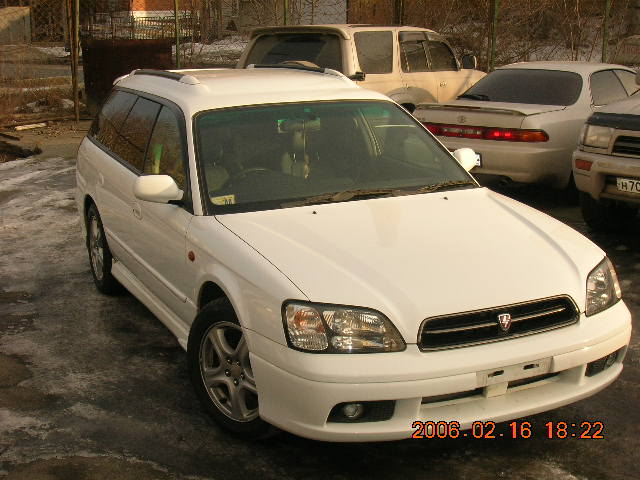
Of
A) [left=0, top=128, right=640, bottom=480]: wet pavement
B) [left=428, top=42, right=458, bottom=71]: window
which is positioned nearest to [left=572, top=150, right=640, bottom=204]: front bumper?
[left=0, top=128, right=640, bottom=480]: wet pavement

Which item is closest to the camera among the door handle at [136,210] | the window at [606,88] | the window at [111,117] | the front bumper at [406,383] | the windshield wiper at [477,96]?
the front bumper at [406,383]

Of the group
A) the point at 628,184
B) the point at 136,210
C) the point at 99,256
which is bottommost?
the point at 99,256

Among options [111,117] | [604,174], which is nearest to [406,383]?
[111,117]

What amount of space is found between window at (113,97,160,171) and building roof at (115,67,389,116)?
0.11 m

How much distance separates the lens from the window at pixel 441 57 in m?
11.7

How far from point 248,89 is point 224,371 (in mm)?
1785

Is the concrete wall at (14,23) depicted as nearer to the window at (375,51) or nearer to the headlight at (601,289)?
the window at (375,51)

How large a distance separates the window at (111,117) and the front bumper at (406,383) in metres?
2.80

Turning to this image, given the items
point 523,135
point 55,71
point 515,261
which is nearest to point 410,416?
point 515,261

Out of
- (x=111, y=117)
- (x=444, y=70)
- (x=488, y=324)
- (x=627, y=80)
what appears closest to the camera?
(x=488, y=324)

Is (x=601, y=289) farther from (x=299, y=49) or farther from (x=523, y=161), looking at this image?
(x=299, y=49)

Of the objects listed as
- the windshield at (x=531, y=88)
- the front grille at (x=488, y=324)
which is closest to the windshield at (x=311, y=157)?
the front grille at (x=488, y=324)

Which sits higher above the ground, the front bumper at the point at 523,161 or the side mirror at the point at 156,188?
the side mirror at the point at 156,188

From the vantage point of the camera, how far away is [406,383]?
344 cm
